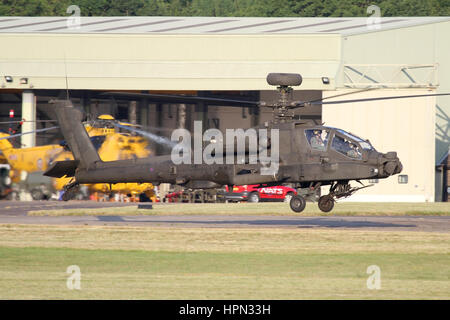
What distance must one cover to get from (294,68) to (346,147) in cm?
2963

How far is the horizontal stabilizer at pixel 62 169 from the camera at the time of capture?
84.6ft

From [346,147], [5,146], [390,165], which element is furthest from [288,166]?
[5,146]

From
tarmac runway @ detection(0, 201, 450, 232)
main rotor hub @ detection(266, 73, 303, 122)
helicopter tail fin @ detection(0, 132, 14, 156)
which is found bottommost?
tarmac runway @ detection(0, 201, 450, 232)

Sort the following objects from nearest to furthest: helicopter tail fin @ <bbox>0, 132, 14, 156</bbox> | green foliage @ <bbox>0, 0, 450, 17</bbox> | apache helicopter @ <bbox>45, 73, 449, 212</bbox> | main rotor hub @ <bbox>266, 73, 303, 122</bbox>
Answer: main rotor hub @ <bbox>266, 73, 303, 122</bbox> → apache helicopter @ <bbox>45, 73, 449, 212</bbox> → helicopter tail fin @ <bbox>0, 132, 14, 156</bbox> → green foliage @ <bbox>0, 0, 450, 17</bbox>

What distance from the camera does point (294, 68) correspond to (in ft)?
172

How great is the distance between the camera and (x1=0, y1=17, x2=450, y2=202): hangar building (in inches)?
1987

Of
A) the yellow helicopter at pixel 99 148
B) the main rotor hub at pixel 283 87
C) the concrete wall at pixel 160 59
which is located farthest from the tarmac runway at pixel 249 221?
the concrete wall at pixel 160 59

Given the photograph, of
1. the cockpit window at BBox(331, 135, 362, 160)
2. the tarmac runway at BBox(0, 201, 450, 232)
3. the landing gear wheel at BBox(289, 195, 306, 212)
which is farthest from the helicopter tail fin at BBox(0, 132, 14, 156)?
the cockpit window at BBox(331, 135, 362, 160)

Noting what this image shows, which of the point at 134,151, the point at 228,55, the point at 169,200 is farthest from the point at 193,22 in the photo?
the point at 134,151

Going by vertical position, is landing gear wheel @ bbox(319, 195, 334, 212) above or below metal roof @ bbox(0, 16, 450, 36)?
below

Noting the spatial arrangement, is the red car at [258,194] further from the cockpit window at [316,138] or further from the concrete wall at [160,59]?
the cockpit window at [316,138]

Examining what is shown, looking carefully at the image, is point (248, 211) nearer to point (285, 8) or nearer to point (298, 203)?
point (298, 203)

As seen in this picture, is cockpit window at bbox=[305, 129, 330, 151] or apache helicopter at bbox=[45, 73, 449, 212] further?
cockpit window at bbox=[305, 129, 330, 151]

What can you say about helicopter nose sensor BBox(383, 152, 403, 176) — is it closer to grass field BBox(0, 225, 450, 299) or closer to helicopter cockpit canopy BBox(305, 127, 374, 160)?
helicopter cockpit canopy BBox(305, 127, 374, 160)
